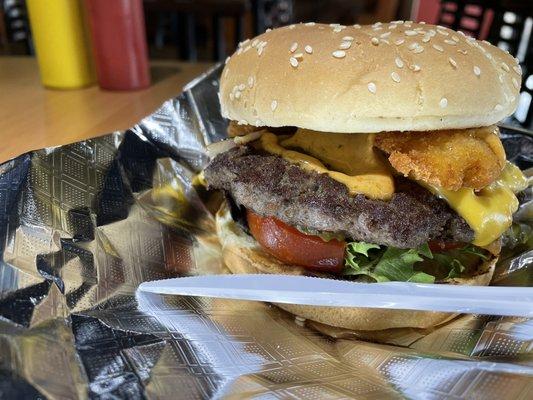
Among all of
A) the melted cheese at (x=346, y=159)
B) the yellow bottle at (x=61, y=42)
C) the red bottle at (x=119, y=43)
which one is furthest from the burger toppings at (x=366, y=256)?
the yellow bottle at (x=61, y=42)

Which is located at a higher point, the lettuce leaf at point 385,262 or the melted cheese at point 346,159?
the melted cheese at point 346,159

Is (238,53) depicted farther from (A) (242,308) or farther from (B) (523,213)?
(B) (523,213)

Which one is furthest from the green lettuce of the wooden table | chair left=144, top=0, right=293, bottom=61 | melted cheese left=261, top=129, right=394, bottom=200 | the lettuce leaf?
chair left=144, top=0, right=293, bottom=61

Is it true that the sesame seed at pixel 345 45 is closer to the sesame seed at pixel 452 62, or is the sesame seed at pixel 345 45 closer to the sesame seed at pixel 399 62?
the sesame seed at pixel 399 62

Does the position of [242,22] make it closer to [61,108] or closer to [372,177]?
[61,108]

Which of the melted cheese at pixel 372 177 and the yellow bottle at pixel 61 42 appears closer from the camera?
the melted cheese at pixel 372 177

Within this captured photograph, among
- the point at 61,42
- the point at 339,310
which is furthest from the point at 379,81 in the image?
the point at 61,42

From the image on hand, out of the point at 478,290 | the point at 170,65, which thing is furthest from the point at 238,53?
the point at 170,65

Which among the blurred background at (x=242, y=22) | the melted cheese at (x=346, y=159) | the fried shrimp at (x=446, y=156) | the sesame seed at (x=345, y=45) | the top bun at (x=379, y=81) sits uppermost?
the sesame seed at (x=345, y=45)

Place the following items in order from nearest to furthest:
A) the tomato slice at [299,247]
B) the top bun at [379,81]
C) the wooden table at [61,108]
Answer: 1. the top bun at [379,81]
2. the tomato slice at [299,247]
3. the wooden table at [61,108]
